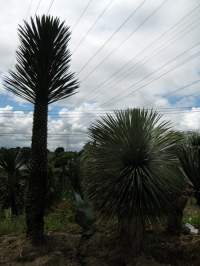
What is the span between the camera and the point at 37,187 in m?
7.33

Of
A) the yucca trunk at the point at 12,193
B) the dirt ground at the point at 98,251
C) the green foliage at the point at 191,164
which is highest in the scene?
the green foliage at the point at 191,164

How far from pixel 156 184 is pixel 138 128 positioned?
109 cm

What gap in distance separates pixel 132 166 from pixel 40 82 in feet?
7.97

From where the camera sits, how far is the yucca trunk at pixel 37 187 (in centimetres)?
734

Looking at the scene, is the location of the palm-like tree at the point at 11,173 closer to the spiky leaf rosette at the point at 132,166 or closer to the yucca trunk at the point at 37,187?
the yucca trunk at the point at 37,187

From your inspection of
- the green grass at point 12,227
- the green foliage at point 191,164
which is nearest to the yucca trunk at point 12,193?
the green grass at point 12,227

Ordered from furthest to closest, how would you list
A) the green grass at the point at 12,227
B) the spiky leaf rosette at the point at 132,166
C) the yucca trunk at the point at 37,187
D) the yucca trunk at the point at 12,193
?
the yucca trunk at the point at 12,193, the green grass at the point at 12,227, the yucca trunk at the point at 37,187, the spiky leaf rosette at the point at 132,166

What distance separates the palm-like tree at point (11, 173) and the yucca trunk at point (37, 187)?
684 cm

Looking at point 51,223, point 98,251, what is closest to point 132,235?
point 98,251

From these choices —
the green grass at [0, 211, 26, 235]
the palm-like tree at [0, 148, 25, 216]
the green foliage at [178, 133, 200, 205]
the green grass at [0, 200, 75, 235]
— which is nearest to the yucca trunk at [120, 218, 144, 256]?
the green foliage at [178, 133, 200, 205]

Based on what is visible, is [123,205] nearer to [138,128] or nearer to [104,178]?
[104,178]

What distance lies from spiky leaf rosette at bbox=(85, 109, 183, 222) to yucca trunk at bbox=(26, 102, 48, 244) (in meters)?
0.86

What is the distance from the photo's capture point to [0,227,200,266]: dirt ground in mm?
6551

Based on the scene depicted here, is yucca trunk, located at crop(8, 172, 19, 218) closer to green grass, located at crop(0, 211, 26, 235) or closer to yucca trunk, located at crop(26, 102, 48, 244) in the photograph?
green grass, located at crop(0, 211, 26, 235)
